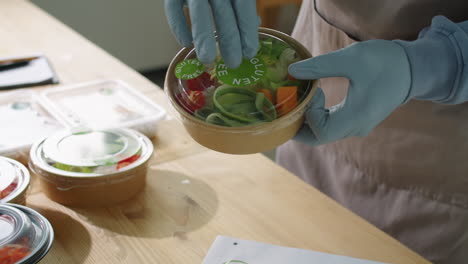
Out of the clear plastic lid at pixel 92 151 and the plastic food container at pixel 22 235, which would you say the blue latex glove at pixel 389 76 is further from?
the plastic food container at pixel 22 235

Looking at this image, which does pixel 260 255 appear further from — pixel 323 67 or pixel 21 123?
pixel 21 123

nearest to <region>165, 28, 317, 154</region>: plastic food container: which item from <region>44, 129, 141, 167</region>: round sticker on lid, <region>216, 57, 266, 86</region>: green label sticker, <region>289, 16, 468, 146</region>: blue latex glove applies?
<region>216, 57, 266, 86</region>: green label sticker

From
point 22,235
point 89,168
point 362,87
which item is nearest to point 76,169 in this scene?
point 89,168

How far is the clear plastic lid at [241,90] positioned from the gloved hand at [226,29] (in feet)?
0.07

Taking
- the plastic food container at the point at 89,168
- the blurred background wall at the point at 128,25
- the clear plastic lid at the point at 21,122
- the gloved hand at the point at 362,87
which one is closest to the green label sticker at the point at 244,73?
the gloved hand at the point at 362,87

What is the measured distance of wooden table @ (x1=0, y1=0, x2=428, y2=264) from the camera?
0.80 meters

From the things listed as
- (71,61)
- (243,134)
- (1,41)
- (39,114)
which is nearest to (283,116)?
(243,134)

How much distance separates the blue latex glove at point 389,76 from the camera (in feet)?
2.75

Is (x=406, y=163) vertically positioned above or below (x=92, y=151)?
below

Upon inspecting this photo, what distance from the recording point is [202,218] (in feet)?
2.89

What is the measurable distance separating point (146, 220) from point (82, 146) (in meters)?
0.19

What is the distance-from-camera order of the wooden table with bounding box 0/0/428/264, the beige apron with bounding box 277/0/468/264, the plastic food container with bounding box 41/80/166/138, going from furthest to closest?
the plastic food container with bounding box 41/80/166/138, the beige apron with bounding box 277/0/468/264, the wooden table with bounding box 0/0/428/264

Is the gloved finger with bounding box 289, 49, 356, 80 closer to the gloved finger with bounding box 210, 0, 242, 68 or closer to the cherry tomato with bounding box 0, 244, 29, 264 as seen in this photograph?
the gloved finger with bounding box 210, 0, 242, 68

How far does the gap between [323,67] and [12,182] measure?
559 millimetres
